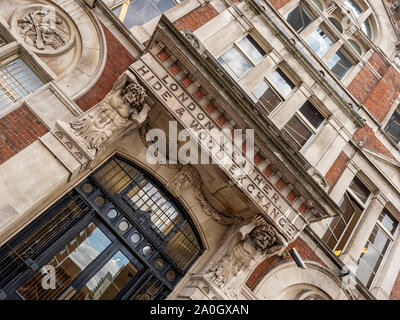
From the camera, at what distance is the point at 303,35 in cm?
1258

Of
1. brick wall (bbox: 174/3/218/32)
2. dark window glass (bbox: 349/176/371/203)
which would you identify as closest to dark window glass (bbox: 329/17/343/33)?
brick wall (bbox: 174/3/218/32)

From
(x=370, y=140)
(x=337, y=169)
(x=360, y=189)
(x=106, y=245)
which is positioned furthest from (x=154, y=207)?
(x=370, y=140)

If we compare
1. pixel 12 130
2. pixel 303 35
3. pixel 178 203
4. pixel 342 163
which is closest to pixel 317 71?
pixel 303 35

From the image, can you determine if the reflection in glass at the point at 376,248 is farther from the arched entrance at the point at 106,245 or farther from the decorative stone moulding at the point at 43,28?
the decorative stone moulding at the point at 43,28

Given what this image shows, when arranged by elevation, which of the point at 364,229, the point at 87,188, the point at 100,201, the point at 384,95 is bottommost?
the point at 364,229

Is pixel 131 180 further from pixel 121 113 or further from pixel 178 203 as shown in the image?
pixel 121 113

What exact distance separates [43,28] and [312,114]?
7.97 m

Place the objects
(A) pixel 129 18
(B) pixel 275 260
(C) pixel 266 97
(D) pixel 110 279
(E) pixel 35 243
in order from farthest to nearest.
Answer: (C) pixel 266 97 → (A) pixel 129 18 → (B) pixel 275 260 → (D) pixel 110 279 → (E) pixel 35 243

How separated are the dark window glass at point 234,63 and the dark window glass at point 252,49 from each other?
0.29 meters

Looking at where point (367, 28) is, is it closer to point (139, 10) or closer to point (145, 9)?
point (145, 9)

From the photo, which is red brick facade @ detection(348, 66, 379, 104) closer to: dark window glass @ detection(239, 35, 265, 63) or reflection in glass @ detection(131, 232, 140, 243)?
dark window glass @ detection(239, 35, 265, 63)

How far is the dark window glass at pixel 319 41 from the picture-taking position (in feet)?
41.9

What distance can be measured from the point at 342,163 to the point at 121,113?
24.5 feet

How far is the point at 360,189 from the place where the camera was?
11.9 m
